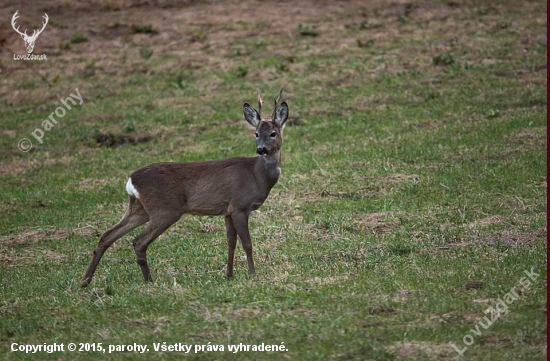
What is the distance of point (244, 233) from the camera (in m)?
10.2

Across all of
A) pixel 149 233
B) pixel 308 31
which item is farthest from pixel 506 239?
pixel 308 31

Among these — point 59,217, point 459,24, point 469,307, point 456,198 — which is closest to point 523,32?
point 459,24

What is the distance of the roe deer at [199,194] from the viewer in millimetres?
10305

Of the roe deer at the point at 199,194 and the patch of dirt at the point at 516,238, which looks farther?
the patch of dirt at the point at 516,238

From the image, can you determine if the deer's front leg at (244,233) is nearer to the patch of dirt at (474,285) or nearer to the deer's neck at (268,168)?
the deer's neck at (268,168)

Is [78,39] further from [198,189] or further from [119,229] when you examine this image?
[198,189]

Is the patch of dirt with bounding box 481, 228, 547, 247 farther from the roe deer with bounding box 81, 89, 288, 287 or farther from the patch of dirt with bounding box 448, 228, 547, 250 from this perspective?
the roe deer with bounding box 81, 89, 288, 287

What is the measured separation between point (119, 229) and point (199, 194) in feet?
3.19

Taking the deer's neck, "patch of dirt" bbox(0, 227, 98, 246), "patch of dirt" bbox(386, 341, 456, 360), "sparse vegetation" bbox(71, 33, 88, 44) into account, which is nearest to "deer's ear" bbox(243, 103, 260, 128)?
the deer's neck

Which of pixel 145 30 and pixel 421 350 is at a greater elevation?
pixel 145 30

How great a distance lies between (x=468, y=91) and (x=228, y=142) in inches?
205

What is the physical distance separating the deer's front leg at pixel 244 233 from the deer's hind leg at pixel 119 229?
1026 mm

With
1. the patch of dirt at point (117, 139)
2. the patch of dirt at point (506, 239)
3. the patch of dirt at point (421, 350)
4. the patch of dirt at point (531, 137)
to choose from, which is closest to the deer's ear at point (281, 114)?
the patch of dirt at point (506, 239)

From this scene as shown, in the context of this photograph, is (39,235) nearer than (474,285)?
No
